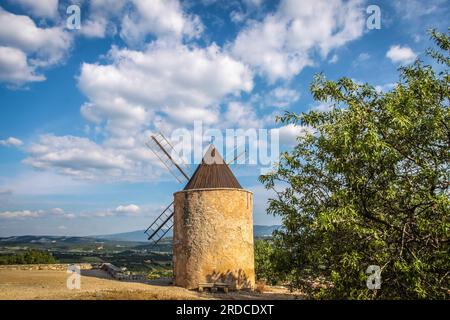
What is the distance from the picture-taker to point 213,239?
1532 cm

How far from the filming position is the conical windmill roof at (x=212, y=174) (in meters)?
16.4

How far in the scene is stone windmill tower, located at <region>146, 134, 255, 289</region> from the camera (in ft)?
50.1

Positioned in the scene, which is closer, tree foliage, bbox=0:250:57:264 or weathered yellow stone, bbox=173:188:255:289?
weathered yellow stone, bbox=173:188:255:289

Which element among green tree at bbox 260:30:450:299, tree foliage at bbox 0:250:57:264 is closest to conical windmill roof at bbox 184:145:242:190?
green tree at bbox 260:30:450:299

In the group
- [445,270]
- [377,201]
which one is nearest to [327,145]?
[377,201]

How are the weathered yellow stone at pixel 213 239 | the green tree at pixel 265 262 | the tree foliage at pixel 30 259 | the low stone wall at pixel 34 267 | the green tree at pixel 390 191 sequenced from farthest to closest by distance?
the tree foliage at pixel 30 259 < the low stone wall at pixel 34 267 < the weathered yellow stone at pixel 213 239 < the green tree at pixel 265 262 < the green tree at pixel 390 191

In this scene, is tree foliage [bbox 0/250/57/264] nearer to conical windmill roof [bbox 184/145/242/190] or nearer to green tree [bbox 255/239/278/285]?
green tree [bbox 255/239/278/285]

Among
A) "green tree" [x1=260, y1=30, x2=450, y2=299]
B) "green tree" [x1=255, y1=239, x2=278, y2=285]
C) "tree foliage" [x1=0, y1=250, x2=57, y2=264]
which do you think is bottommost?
"tree foliage" [x1=0, y1=250, x2=57, y2=264]

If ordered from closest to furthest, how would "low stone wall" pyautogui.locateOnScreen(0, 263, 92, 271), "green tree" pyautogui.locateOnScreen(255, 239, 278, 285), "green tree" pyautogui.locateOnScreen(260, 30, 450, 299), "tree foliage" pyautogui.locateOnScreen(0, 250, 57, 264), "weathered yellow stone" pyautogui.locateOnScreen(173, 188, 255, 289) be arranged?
"green tree" pyautogui.locateOnScreen(260, 30, 450, 299), "green tree" pyautogui.locateOnScreen(255, 239, 278, 285), "weathered yellow stone" pyautogui.locateOnScreen(173, 188, 255, 289), "low stone wall" pyautogui.locateOnScreen(0, 263, 92, 271), "tree foliage" pyautogui.locateOnScreen(0, 250, 57, 264)

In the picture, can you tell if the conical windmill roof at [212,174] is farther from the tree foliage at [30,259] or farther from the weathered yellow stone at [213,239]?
the tree foliage at [30,259]

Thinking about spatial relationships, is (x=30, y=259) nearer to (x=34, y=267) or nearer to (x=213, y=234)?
(x=34, y=267)

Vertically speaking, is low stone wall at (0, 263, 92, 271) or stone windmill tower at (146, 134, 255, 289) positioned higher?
stone windmill tower at (146, 134, 255, 289)

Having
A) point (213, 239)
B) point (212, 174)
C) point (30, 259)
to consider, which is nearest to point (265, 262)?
point (213, 239)

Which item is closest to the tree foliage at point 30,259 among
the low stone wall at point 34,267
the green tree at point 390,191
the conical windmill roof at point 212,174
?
the low stone wall at point 34,267
